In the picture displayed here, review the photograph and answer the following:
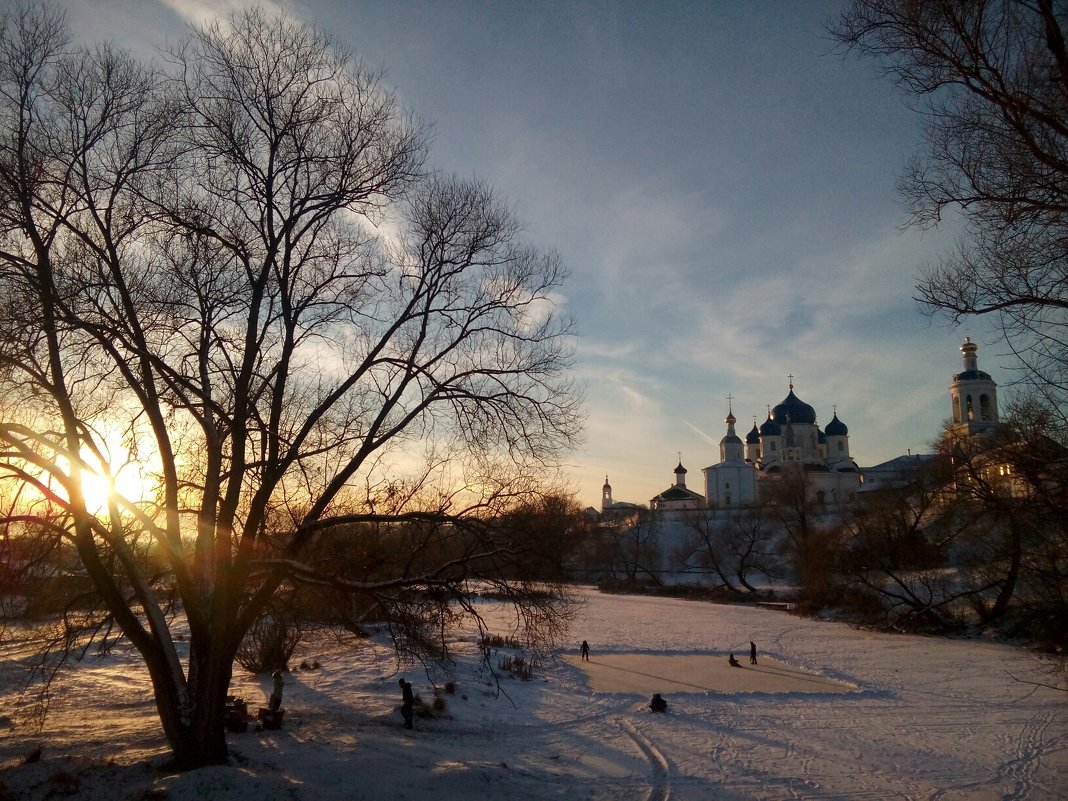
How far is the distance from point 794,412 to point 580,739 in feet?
283

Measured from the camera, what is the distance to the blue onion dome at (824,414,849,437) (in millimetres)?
98000

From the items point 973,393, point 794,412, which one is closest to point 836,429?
point 794,412

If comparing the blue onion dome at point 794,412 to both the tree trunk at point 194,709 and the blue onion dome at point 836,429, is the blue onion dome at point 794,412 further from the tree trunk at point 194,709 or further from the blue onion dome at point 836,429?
the tree trunk at point 194,709

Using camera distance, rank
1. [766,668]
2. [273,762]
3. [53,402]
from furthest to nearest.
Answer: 1. [766,668]
2. [273,762]
3. [53,402]

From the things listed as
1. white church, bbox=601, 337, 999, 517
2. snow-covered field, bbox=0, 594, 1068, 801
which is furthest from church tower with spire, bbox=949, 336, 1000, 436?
snow-covered field, bbox=0, 594, 1068, 801

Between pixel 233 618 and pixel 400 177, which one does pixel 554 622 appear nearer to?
pixel 233 618

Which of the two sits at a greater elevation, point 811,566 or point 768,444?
point 768,444

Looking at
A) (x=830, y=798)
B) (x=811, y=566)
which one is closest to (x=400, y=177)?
(x=830, y=798)

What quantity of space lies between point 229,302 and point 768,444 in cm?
9260

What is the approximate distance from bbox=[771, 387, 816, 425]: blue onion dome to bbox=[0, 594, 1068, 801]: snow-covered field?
7095cm

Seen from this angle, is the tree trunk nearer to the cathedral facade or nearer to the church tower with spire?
the church tower with spire

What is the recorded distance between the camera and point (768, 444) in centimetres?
9662

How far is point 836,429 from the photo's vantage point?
98.1 m

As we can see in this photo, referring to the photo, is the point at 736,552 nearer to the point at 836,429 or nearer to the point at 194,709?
the point at 836,429
